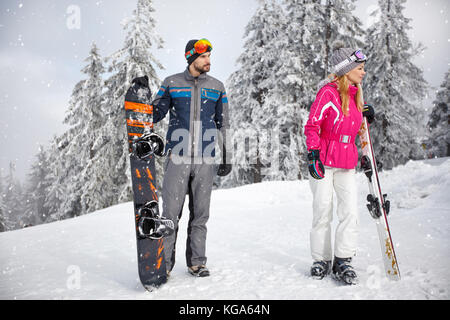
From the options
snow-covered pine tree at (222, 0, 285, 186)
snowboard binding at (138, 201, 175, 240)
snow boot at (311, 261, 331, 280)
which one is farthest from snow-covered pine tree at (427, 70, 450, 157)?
snowboard binding at (138, 201, 175, 240)

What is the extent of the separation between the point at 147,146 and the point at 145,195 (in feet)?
1.67

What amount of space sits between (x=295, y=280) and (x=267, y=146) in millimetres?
14880

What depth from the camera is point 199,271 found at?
10.7ft

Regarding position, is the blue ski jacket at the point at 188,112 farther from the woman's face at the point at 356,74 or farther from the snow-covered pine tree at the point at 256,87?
the snow-covered pine tree at the point at 256,87

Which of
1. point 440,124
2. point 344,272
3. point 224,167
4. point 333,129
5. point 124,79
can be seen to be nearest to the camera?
point 344,272

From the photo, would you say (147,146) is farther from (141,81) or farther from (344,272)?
(344,272)

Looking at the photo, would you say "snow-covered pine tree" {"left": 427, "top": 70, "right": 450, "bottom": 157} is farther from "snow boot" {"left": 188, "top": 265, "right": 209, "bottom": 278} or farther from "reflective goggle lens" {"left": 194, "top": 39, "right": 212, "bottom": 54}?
"snow boot" {"left": 188, "top": 265, "right": 209, "bottom": 278}

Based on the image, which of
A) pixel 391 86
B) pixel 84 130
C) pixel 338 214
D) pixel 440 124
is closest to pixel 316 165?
pixel 338 214

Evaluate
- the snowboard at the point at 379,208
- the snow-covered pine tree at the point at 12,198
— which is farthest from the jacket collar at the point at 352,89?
the snow-covered pine tree at the point at 12,198

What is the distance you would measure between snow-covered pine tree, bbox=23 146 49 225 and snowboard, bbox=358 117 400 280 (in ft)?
128

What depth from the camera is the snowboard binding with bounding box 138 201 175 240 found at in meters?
2.82

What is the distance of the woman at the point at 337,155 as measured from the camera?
9.86 ft

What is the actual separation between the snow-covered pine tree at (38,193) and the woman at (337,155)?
38.7 meters
